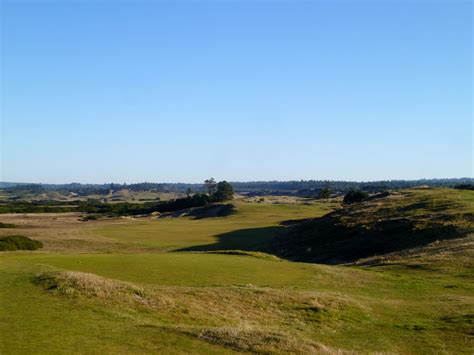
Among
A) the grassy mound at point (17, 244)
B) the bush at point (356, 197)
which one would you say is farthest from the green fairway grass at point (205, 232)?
the grassy mound at point (17, 244)

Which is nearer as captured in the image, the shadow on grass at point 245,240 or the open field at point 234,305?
the open field at point 234,305

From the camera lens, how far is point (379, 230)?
4959 cm

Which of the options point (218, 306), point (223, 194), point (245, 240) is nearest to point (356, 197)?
point (245, 240)

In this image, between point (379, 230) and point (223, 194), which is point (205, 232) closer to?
point (379, 230)

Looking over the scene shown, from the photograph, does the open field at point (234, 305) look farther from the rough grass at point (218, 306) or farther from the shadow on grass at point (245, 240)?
the shadow on grass at point (245, 240)

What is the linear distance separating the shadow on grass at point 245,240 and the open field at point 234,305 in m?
23.5

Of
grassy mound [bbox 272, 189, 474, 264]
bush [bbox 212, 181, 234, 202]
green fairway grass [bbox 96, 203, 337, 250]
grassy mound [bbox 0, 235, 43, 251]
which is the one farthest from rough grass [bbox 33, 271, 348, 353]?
bush [bbox 212, 181, 234, 202]

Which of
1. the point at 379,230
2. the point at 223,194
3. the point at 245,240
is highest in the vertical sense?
the point at 223,194

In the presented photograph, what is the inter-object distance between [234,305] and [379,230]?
1290 inches

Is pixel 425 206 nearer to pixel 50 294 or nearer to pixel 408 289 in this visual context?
pixel 408 289

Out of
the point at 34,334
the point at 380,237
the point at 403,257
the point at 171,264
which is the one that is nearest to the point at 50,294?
the point at 34,334

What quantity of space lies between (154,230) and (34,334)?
66.7m

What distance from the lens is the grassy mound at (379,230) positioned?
44125mm

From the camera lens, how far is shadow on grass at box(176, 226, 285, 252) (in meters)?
58.0
